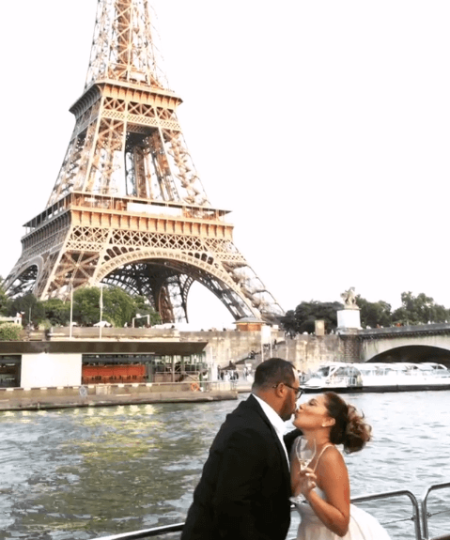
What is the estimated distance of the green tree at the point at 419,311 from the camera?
3875 inches

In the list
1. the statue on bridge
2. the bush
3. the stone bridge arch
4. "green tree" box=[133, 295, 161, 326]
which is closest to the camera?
the bush

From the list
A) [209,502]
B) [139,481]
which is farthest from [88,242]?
[209,502]

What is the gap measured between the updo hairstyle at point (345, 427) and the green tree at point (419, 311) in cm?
9573

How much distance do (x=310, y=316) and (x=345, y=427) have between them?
8499cm

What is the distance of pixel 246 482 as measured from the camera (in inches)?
140

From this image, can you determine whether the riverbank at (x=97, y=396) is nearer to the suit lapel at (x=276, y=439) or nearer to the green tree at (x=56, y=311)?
the green tree at (x=56, y=311)

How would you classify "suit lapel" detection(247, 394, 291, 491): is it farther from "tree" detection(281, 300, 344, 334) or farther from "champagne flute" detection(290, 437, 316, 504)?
"tree" detection(281, 300, 344, 334)

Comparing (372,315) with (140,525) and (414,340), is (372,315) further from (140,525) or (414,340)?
(140,525)

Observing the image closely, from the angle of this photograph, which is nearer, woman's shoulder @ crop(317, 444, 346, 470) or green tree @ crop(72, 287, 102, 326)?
woman's shoulder @ crop(317, 444, 346, 470)

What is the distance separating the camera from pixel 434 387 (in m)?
54.6

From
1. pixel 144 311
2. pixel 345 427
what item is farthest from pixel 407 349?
pixel 345 427

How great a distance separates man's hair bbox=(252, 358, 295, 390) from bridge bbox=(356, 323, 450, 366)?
201 feet

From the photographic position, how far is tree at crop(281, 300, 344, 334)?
8725 cm

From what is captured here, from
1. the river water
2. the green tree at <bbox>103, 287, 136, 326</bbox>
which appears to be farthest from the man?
the green tree at <bbox>103, 287, 136, 326</bbox>
